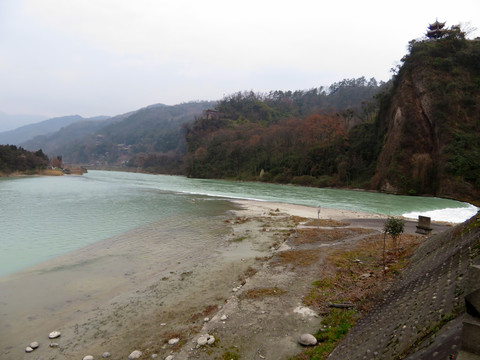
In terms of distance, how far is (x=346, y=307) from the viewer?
773 centimetres

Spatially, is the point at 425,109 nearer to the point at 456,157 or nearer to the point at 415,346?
the point at 456,157

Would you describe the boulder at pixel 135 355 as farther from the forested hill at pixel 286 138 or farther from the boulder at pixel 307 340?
the forested hill at pixel 286 138

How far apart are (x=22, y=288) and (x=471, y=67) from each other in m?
71.7

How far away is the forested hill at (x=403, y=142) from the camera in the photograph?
47.0 meters

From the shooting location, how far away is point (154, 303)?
9156 millimetres

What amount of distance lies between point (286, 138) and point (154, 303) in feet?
289

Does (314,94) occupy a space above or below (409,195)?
above

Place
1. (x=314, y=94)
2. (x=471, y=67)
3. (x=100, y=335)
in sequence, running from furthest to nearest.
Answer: (x=314, y=94) → (x=471, y=67) → (x=100, y=335)

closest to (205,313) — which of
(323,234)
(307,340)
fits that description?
(307,340)

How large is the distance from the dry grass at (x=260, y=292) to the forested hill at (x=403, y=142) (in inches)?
1814

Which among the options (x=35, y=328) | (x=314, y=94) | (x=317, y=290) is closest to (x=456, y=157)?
(x=317, y=290)

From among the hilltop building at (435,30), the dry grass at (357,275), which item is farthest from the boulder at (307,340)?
the hilltop building at (435,30)

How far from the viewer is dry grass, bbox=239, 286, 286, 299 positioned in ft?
29.0

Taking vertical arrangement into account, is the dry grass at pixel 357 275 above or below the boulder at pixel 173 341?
above
